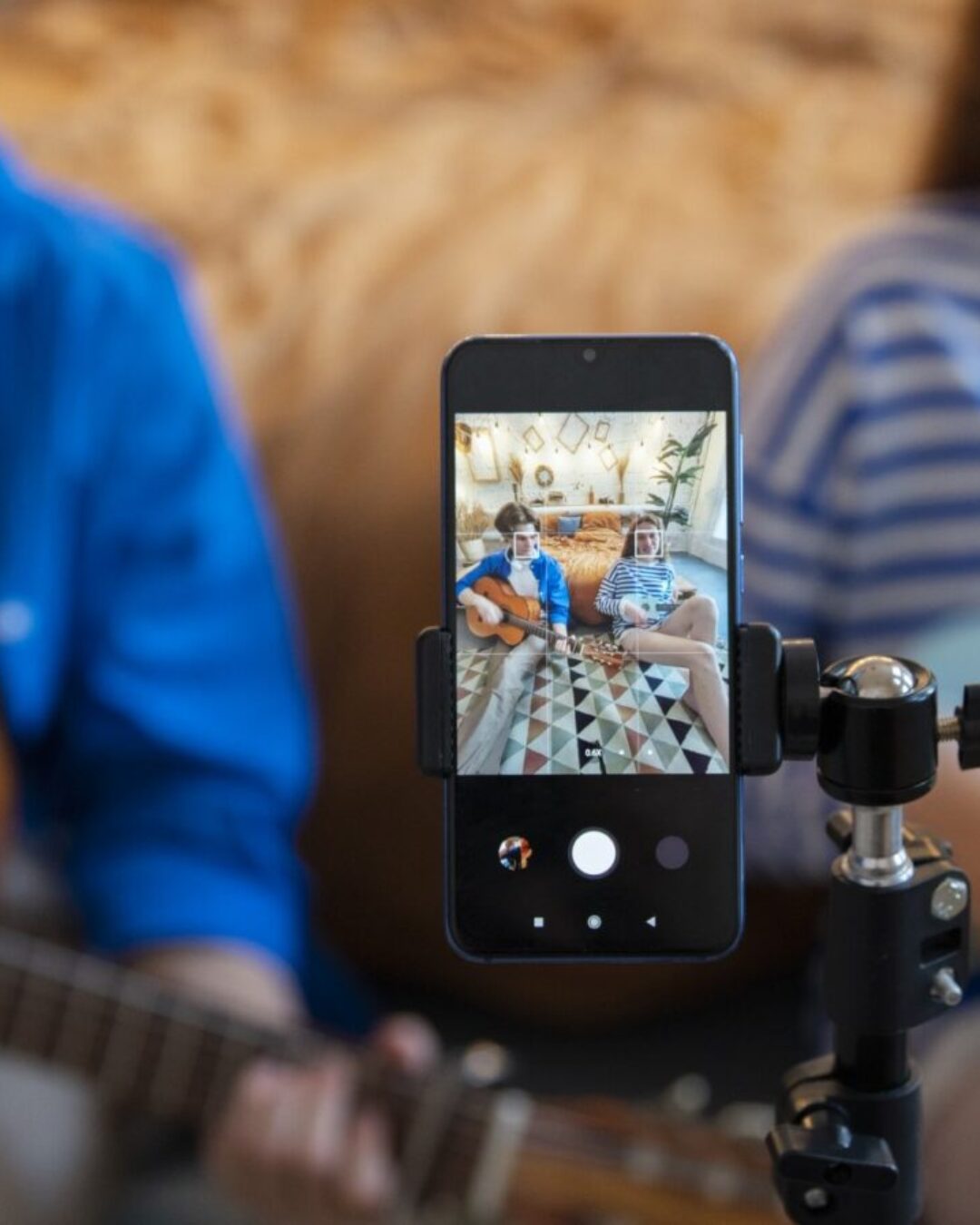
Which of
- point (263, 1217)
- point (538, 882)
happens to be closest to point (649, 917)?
point (538, 882)

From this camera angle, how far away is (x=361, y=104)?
841mm

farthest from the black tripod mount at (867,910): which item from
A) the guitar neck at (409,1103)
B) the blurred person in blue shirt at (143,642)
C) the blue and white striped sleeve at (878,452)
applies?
the blurred person in blue shirt at (143,642)

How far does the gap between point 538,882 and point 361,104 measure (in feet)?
2.30

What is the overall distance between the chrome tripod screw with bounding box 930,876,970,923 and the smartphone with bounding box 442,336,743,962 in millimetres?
27

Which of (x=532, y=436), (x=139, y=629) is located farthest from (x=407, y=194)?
(x=532, y=436)

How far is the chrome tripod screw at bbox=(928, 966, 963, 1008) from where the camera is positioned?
22cm

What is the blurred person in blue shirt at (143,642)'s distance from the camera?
64 centimetres

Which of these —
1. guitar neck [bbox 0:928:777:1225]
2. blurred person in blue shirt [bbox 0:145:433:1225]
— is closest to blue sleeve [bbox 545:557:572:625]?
guitar neck [bbox 0:928:777:1225]

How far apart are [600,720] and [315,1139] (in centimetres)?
38

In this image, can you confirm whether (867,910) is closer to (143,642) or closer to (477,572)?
(477,572)

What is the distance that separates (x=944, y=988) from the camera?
0.71 feet

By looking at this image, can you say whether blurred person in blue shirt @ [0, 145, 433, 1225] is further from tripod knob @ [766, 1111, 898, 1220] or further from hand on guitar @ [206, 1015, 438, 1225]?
tripod knob @ [766, 1111, 898, 1220]

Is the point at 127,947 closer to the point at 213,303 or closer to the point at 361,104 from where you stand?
the point at 213,303

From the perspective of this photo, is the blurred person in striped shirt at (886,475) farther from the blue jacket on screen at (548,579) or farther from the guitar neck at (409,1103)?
the guitar neck at (409,1103)
